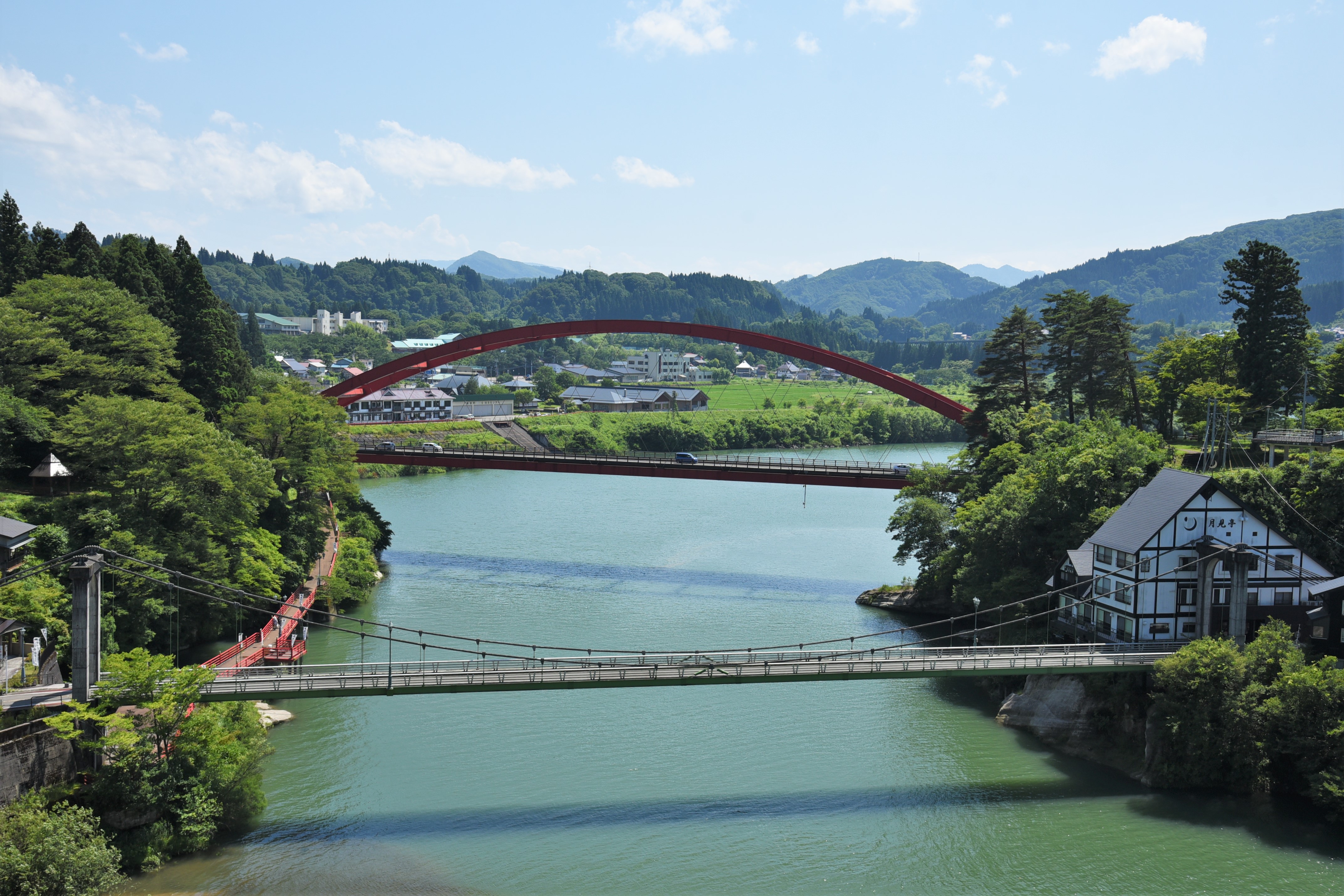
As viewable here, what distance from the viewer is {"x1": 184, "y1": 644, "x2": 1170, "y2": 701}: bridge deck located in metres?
17.3

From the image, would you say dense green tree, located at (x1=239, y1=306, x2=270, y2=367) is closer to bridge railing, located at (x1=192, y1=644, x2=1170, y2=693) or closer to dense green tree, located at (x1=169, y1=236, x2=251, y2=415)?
dense green tree, located at (x1=169, y1=236, x2=251, y2=415)


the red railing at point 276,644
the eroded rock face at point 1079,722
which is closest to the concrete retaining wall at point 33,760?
the red railing at point 276,644

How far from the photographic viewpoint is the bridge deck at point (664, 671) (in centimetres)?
1734

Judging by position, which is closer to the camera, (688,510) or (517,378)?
(688,510)

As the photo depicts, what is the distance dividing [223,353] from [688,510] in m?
21.4

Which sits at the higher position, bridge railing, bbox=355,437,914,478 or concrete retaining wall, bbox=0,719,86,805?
bridge railing, bbox=355,437,914,478

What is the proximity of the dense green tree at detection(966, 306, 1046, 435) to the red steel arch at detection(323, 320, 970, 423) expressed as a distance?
168 centimetres

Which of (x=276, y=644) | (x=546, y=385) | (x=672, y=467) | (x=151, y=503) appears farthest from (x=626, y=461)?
(x=546, y=385)

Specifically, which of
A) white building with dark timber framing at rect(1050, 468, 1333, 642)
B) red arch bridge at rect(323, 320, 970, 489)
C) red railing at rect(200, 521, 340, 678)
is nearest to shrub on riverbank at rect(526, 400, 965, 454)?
red arch bridge at rect(323, 320, 970, 489)

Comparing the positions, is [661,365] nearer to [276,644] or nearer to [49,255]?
[49,255]

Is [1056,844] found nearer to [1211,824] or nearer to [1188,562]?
[1211,824]

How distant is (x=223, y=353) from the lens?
114 feet

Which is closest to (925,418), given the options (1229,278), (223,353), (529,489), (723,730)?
(529,489)

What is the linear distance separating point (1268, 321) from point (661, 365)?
8800 cm
